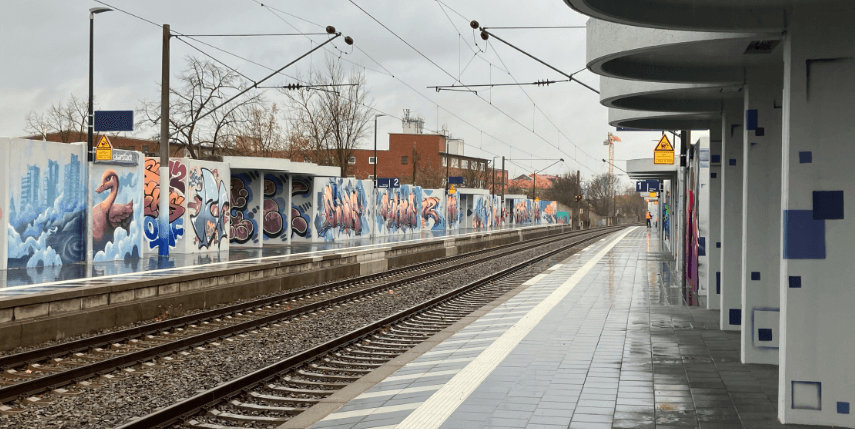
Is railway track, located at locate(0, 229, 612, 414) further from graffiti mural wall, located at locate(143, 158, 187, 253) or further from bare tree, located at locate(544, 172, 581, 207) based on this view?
bare tree, located at locate(544, 172, 581, 207)

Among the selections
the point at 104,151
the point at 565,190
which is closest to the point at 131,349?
the point at 104,151

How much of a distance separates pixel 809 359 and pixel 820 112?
2034 mm

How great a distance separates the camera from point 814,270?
6.86 metres

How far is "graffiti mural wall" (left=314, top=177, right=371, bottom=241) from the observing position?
3994cm

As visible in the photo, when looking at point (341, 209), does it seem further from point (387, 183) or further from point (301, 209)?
point (387, 183)

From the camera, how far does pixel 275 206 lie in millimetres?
35750

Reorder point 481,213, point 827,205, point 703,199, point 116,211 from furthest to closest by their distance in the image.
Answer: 1. point 481,213
2. point 116,211
3. point 703,199
4. point 827,205

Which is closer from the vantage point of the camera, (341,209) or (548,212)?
(341,209)

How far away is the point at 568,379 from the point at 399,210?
4494 centimetres

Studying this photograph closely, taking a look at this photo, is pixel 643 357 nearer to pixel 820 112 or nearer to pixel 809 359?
pixel 809 359

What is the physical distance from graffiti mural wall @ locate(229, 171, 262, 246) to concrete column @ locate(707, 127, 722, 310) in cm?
2122

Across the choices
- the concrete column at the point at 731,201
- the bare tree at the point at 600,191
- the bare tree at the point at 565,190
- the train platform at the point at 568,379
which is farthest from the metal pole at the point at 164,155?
the bare tree at the point at 565,190

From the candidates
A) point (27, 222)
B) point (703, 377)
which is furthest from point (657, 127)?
point (27, 222)

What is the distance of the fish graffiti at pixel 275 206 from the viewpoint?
117ft
